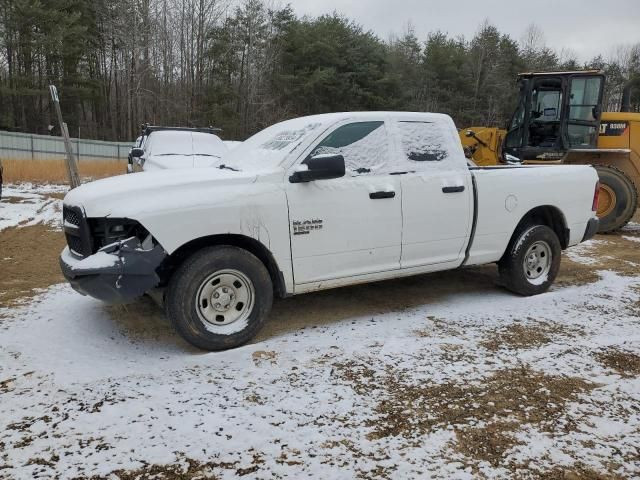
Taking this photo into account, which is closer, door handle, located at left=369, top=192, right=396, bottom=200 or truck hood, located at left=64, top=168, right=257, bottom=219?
truck hood, located at left=64, top=168, right=257, bottom=219

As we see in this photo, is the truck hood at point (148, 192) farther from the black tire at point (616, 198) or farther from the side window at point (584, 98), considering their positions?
the side window at point (584, 98)

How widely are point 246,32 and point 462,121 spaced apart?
753 inches

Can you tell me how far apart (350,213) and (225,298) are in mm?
1285

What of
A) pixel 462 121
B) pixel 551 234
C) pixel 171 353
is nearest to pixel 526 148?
pixel 551 234

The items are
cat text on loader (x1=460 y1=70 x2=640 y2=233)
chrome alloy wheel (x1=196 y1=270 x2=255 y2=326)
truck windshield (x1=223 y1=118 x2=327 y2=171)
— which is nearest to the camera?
chrome alloy wheel (x1=196 y1=270 x2=255 y2=326)

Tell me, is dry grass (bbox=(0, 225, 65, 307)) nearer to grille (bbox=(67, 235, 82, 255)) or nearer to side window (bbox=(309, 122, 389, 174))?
grille (bbox=(67, 235, 82, 255))

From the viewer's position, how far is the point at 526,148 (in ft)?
37.3

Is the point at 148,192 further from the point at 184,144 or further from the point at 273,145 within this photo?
the point at 184,144

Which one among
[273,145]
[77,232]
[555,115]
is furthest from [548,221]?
[555,115]

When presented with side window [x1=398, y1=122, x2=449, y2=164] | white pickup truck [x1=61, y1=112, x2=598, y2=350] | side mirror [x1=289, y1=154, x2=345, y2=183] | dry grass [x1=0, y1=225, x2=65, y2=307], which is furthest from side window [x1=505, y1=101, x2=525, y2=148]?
dry grass [x1=0, y1=225, x2=65, y2=307]

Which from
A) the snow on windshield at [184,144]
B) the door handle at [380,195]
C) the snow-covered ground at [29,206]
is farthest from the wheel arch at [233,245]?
the snow on windshield at [184,144]

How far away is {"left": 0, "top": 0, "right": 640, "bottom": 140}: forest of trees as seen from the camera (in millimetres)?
31891

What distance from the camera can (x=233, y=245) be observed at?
4.18 meters

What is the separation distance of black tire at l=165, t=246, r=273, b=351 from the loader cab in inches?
351
